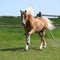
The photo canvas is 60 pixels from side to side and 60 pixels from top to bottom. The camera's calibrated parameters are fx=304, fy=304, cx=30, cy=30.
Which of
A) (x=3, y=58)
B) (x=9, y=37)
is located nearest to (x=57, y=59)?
(x=3, y=58)

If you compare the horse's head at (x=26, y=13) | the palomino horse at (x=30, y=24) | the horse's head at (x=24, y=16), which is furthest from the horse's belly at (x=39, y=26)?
the horse's head at (x=24, y=16)

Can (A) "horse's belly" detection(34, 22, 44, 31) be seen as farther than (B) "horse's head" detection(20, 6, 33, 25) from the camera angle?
Yes

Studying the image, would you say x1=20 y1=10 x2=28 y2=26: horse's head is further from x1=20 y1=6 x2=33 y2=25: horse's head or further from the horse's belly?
the horse's belly

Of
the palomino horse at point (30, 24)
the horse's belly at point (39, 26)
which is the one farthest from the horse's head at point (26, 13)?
the horse's belly at point (39, 26)

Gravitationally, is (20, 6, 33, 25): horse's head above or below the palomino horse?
above

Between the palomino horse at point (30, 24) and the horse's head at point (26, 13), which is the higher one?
the horse's head at point (26, 13)

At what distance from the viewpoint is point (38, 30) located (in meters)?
10.5

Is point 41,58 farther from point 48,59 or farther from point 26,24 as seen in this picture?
point 26,24

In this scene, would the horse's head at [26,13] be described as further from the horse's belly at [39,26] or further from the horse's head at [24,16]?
the horse's belly at [39,26]

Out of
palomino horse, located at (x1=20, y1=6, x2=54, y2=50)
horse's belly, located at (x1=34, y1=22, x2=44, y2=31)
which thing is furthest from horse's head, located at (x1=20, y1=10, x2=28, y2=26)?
horse's belly, located at (x1=34, y1=22, x2=44, y2=31)

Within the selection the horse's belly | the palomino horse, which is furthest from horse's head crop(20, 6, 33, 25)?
the horse's belly

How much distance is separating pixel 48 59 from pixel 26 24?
2.30m

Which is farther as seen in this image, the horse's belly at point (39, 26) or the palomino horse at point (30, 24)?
the horse's belly at point (39, 26)

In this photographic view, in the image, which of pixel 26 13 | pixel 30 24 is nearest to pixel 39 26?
pixel 30 24
